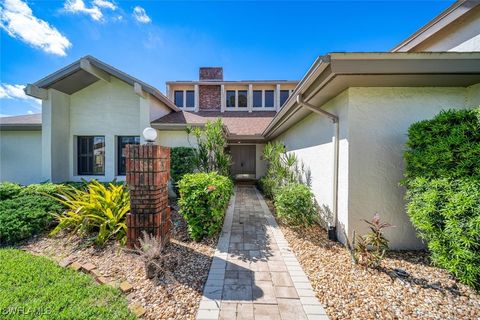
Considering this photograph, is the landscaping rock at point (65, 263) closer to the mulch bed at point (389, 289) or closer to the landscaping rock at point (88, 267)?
the landscaping rock at point (88, 267)

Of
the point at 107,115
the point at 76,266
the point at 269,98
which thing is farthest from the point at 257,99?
the point at 76,266

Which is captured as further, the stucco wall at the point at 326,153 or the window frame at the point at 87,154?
the window frame at the point at 87,154

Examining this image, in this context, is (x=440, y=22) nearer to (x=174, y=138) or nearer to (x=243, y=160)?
(x=174, y=138)

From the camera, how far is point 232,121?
1294 cm

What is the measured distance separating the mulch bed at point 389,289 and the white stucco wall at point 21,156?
1162 cm

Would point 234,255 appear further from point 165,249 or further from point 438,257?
point 438,257

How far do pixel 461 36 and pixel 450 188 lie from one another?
13.6ft

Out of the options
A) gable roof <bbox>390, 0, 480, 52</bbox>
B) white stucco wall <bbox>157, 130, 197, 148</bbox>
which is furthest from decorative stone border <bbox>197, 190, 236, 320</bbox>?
gable roof <bbox>390, 0, 480, 52</bbox>

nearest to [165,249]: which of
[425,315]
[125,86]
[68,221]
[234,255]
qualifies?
[234,255]

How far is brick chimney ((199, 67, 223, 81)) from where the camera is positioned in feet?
50.4

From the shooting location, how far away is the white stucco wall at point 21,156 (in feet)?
28.6

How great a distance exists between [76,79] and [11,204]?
579 centimetres

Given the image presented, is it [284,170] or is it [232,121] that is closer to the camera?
[284,170]

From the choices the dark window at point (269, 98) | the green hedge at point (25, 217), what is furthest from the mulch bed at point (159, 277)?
the dark window at point (269, 98)
